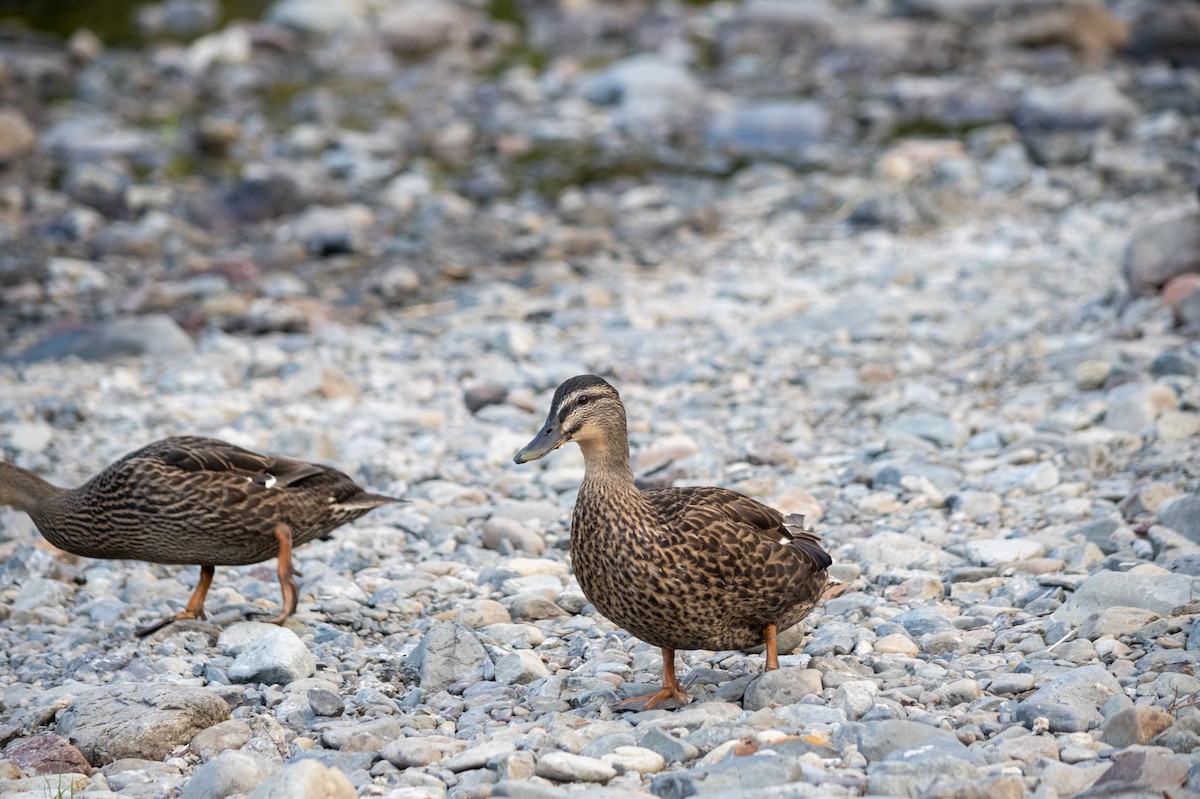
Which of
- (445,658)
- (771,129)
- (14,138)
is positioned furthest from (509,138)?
(445,658)

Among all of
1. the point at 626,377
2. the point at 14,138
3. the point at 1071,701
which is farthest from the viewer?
the point at 14,138

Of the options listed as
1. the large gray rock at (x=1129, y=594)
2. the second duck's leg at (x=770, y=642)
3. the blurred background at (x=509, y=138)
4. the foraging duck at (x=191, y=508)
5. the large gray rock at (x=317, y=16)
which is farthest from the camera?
the large gray rock at (x=317, y=16)

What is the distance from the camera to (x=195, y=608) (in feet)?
19.0

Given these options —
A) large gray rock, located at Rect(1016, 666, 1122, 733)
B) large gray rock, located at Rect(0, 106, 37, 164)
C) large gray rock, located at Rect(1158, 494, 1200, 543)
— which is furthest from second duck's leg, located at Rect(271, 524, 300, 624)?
large gray rock, located at Rect(0, 106, 37, 164)

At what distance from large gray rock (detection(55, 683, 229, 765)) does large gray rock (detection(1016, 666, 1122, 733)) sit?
258 centimetres

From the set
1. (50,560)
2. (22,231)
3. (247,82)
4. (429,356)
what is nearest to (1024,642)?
(50,560)

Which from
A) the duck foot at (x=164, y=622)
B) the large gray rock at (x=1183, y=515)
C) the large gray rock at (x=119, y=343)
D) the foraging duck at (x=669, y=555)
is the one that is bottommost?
the large gray rock at (x=119, y=343)

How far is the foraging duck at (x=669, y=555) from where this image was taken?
180 inches

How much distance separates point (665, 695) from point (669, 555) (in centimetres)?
51

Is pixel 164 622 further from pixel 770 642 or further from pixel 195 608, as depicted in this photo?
pixel 770 642

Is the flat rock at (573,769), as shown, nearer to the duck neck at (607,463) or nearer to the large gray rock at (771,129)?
the duck neck at (607,463)

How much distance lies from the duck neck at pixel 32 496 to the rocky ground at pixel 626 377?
0.40m

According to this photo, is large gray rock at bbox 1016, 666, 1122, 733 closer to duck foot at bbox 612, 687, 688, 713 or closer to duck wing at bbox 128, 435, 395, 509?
duck foot at bbox 612, 687, 688, 713

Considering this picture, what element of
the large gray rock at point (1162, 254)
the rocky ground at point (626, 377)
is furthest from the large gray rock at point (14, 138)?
the large gray rock at point (1162, 254)
